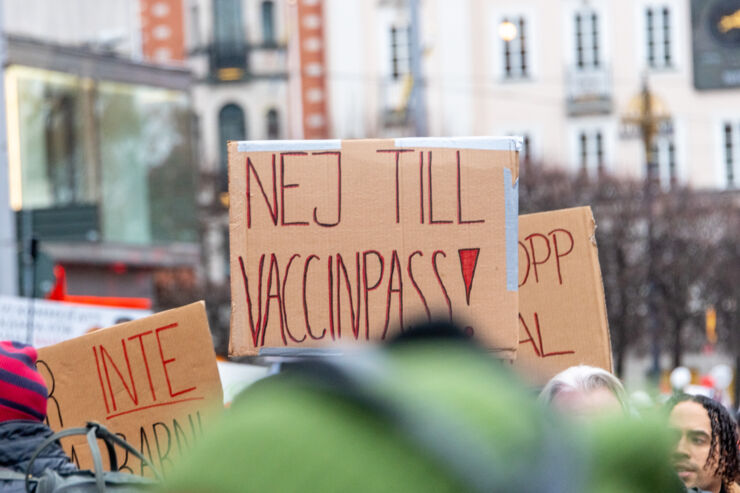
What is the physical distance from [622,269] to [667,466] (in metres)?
29.3

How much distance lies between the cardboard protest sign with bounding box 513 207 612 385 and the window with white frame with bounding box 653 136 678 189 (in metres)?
34.4

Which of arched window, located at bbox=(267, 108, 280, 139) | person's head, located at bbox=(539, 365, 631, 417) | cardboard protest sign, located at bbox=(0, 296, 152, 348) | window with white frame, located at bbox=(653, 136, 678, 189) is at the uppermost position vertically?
arched window, located at bbox=(267, 108, 280, 139)

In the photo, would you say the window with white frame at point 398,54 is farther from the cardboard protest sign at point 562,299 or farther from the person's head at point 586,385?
the person's head at point 586,385

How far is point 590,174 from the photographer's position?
108 ft

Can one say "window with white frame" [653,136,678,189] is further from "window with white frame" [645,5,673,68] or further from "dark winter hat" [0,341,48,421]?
"dark winter hat" [0,341,48,421]

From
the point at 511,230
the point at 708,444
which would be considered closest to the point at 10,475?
the point at 511,230

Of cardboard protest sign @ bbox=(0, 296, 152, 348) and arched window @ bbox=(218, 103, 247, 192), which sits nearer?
cardboard protest sign @ bbox=(0, 296, 152, 348)

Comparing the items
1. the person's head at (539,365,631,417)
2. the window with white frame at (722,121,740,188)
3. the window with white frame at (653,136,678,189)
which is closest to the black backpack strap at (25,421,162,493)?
the person's head at (539,365,631,417)

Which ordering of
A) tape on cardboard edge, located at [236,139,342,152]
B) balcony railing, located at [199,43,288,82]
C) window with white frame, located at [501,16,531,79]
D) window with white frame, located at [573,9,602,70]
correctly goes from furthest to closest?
balcony railing, located at [199,43,288,82]
window with white frame, located at [501,16,531,79]
window with white frame, located at [573,9,602,70]
tape on cardboard edge, located at [236,139,342,152]

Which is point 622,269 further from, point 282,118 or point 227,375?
point 227,375

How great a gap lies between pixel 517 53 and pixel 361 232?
37.0m

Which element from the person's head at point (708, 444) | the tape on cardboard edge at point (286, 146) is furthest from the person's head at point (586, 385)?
the tape on cardboard edge at point (286, 146)

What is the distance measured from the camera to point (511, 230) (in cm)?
282

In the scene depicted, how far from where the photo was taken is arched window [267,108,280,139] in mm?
40281
